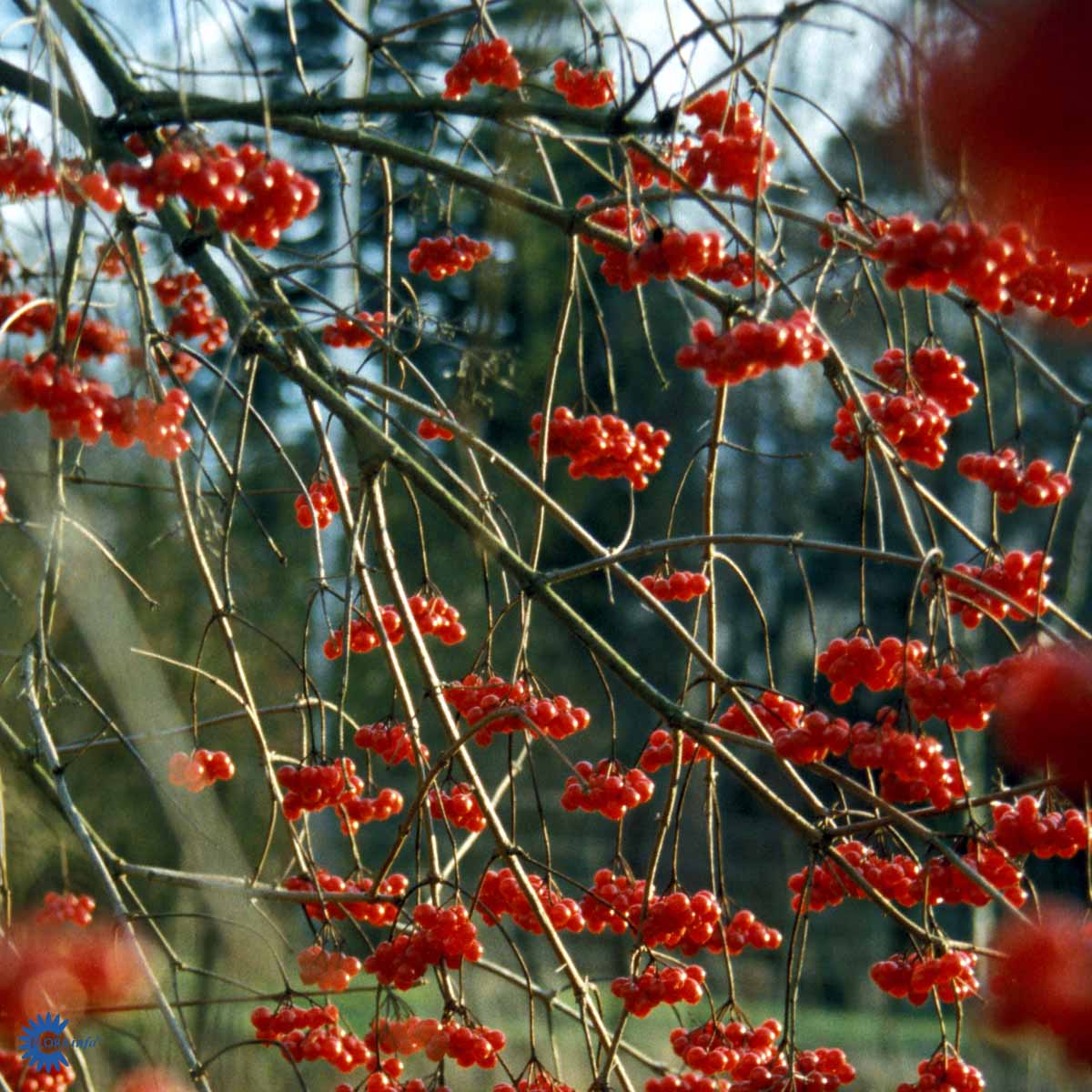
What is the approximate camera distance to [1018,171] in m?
0.88

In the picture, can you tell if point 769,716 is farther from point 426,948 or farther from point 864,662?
point 426,948

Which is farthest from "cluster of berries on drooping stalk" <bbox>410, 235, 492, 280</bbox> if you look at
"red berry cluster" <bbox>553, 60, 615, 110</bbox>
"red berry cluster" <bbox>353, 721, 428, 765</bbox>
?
"red berry cluster" <bbox>353, 721, 428, 765</bbox>

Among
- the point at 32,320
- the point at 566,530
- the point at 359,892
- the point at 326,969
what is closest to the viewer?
the point at 326,969

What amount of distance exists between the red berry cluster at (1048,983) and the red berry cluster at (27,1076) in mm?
1704

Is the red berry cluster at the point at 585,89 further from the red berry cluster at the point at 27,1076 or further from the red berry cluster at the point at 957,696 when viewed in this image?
the red berry cluster at the point at 27,1076

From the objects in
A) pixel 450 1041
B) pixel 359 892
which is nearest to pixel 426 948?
pixel 450 1041

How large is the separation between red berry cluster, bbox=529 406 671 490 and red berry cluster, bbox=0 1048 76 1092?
53.4 inches

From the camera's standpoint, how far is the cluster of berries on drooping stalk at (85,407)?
5.51 feet

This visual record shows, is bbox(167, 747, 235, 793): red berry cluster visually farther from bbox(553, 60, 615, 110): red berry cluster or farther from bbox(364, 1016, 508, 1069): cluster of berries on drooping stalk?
bbox(553, 60, 615, 110): red berry cluster

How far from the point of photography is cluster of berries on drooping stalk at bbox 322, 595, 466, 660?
2590 mm

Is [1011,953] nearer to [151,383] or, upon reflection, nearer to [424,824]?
[424,824]

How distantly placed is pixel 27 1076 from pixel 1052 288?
210 centimetres

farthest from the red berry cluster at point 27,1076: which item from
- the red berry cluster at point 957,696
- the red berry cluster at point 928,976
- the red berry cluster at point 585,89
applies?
the red berry cluster at point 585,89

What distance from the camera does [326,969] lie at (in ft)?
7.37
